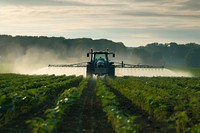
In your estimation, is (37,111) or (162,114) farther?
(37,111)

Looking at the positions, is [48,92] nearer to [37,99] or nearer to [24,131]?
[37,99]

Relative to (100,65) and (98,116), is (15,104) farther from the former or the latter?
(100,65)

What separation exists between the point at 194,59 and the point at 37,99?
5830 inches

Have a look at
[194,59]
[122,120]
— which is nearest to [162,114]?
[122,120]

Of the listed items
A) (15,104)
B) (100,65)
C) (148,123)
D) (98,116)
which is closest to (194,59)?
(100,65)

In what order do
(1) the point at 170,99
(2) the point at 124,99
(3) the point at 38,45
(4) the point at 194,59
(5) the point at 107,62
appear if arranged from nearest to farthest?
1. (1) the point at 170,99
2. (2) the point at 124,99
3. (5) the point at 107,62
4. (4) the point at 194,59
5. (3) the point at 38,45

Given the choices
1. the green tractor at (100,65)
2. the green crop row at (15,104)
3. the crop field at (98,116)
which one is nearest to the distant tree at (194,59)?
the green tractor at (100,65)

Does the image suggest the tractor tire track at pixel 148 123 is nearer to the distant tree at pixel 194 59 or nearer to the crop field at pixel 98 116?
the crop field at pixel 98 116

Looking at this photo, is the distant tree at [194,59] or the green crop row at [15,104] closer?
the green crop row at [15,104]

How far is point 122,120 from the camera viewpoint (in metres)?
11.9

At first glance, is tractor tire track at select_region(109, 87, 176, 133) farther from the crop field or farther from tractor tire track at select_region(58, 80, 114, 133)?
tractor tire track at select_region(58, 80, 114, 133)

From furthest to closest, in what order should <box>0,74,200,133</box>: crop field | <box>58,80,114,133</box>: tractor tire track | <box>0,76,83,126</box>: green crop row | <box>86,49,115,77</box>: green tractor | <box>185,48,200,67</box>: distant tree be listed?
<box>185,48,200,67</box>: distant tree, <box>86,49,115,77</box>: green tractor, <box>0,76,83,126</box>: green crop row, <box>58,80,114,133</box>: tractor tire track, <box>0,74,200,133</box>: crop field

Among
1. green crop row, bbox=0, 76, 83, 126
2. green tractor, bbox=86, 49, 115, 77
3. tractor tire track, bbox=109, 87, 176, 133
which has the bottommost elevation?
tractor tire track, bbox=109, 87, 176, 133

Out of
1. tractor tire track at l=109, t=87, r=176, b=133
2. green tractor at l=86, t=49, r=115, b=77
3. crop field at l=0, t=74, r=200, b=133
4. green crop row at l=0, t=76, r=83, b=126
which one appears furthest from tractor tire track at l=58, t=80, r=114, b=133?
green tractor at l=86, t=49, r=115, b=77
